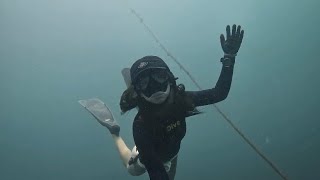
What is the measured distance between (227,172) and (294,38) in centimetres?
3598

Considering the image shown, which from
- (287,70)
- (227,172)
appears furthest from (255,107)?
(227,172)

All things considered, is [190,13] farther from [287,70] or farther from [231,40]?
[231,40]

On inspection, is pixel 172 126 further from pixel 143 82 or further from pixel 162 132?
pixel 143 82

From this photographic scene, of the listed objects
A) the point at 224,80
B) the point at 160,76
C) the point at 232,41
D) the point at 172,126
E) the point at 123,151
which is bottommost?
the point at 123,151

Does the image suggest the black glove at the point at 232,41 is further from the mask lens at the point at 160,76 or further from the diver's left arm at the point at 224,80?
the mask lens at the point at 160,76

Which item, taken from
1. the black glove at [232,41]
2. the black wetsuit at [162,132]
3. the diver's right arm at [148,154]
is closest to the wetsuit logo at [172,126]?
the black wetsuit at [162,132]

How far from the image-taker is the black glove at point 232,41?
4.13 m

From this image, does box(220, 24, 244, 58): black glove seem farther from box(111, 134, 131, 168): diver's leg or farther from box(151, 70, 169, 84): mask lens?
box(111, 134, 131, 168): diver's leg

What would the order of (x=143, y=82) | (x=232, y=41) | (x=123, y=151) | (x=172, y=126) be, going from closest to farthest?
(x=143, y=82) < (x=172, y=126) < (x=232, y=41) < (x=123, y=151)

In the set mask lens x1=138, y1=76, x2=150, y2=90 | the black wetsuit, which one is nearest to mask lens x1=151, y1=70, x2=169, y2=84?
mask lens x1=138, y1=76, x2=150, y2=90

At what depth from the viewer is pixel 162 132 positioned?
12.6 ft

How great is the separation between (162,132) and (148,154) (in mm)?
335

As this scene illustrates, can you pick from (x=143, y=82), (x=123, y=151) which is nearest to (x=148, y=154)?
(x=143, y=82)

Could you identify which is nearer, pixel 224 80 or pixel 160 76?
pixel 160 76
